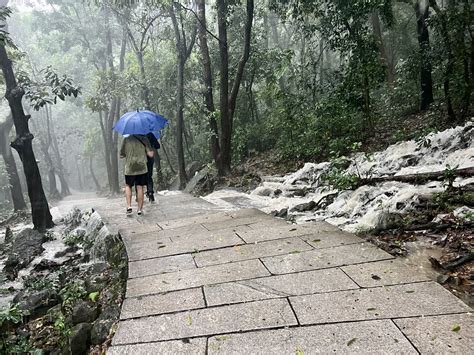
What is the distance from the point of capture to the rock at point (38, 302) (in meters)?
4.34

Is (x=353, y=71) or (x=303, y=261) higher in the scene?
(x=353, y=71)

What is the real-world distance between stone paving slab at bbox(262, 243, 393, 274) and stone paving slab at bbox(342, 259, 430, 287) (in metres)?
0.13

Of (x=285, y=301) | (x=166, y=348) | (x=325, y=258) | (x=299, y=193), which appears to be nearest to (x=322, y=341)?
(x=285, y=301)

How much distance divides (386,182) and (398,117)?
23.9ft

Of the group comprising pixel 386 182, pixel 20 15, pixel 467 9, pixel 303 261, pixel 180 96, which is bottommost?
pixel 303 261

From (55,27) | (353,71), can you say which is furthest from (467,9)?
(55,27)

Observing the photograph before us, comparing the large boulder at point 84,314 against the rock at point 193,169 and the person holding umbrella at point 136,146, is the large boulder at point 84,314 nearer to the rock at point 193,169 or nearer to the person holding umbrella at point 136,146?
the person holding umbrella at point 136,146

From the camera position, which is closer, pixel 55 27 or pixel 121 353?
pixel 121 353

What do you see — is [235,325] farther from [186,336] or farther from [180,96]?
[180,96]

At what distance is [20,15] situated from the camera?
3275cm

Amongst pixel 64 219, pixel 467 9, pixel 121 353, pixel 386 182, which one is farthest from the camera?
pixel 64 219

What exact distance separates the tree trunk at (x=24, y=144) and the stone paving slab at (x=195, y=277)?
23.7 ft

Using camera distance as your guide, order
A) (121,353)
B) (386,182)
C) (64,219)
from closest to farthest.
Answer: (121,353)
(386,182)
(64,219)

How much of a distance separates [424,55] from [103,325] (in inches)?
459
